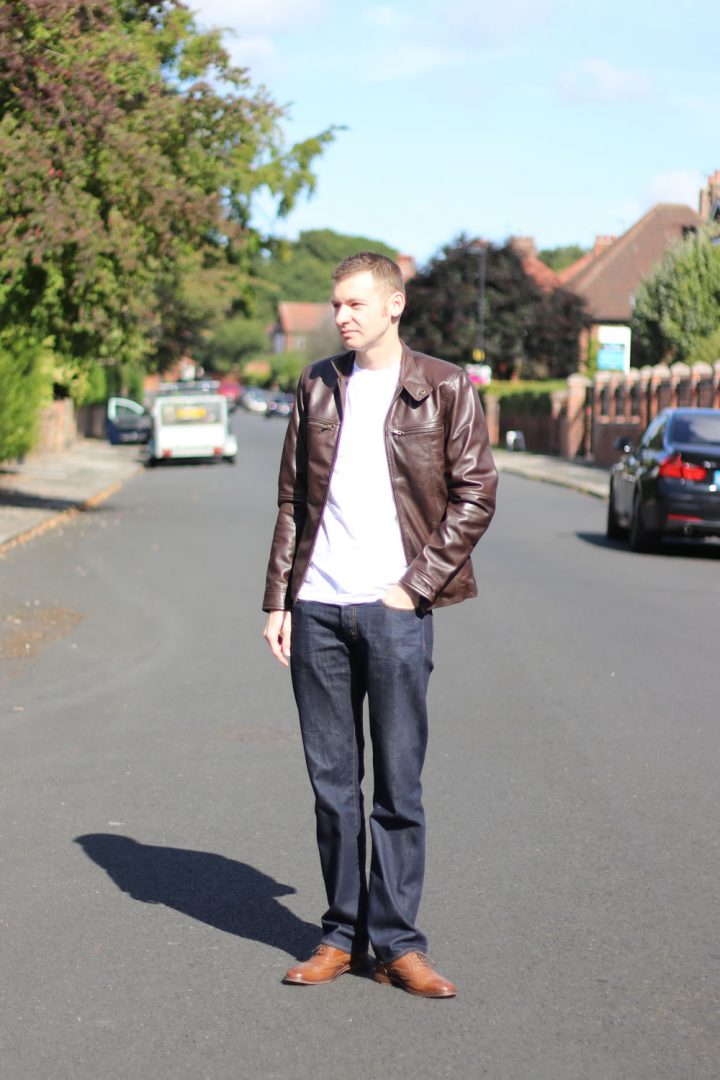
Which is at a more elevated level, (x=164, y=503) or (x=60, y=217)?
(x=60, y=217)

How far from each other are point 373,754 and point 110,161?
1883 centimetres

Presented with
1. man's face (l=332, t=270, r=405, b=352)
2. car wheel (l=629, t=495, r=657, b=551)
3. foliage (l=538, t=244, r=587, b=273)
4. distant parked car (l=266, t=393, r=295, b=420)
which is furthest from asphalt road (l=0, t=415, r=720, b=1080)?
foliage (l=538, t=244, r=587, b=273)

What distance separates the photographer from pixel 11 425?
92.5ft

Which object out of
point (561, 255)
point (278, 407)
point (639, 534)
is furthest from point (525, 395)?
point (561, 255)

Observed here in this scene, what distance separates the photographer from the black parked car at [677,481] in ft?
60.8

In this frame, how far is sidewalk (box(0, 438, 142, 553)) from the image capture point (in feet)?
72.2

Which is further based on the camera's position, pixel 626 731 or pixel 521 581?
pixel 521 581

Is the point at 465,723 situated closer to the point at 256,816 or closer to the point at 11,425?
the point at 256,816

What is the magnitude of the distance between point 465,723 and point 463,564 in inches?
168

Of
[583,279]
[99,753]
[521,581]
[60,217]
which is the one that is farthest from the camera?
[583,279]

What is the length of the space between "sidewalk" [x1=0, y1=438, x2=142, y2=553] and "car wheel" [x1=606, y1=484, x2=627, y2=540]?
7019 mm

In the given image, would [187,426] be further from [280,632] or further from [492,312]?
[280,632]

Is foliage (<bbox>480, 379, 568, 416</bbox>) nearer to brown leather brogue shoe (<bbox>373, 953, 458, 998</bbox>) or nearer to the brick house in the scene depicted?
the brick house

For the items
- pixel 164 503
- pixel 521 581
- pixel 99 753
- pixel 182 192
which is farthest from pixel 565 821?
pixel 164 503
